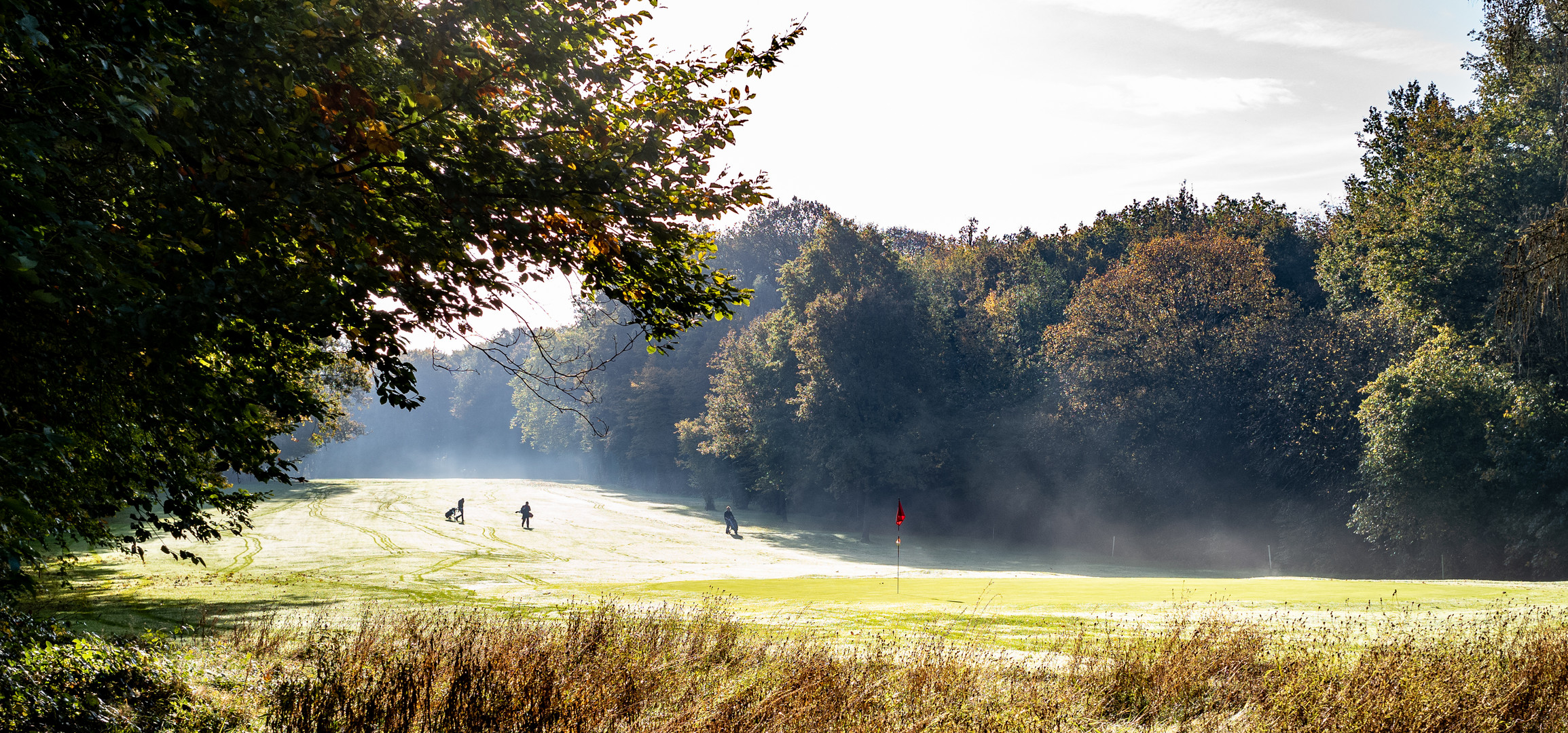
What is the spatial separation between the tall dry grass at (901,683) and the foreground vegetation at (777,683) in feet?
0.09

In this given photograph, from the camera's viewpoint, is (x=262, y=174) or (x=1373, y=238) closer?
(x=262, y=174)

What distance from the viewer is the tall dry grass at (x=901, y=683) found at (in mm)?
7652

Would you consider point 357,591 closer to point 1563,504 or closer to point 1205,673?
point 1205,673

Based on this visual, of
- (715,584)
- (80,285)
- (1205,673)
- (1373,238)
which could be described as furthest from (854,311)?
(80,285)

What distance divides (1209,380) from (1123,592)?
1233 inches

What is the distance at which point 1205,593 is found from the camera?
2036cm

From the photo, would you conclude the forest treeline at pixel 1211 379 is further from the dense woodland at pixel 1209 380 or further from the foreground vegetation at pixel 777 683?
the foreground vegetation at pixel 777 683

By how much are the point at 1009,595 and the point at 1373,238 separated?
91.6ft

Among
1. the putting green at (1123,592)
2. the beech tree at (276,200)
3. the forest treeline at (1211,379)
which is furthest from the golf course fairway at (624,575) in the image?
the beech tree at (276,200)

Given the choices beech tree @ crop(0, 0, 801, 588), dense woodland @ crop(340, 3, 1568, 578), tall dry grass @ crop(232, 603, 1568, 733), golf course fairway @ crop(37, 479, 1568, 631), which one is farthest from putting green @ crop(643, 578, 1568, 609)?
beech tree @ crop(0, 0, 801, 588)

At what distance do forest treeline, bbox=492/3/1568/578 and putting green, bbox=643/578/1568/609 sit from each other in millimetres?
5549

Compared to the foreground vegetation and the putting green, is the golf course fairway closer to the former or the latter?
the putting green

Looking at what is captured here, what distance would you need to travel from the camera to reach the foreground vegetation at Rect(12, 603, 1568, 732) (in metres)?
7.56

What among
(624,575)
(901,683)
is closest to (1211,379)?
(624,575)
